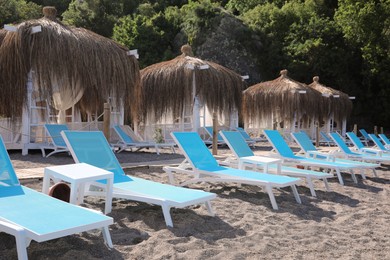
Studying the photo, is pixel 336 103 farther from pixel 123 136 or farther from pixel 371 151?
pixel 123 136

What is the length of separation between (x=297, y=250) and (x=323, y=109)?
16218 millimetres

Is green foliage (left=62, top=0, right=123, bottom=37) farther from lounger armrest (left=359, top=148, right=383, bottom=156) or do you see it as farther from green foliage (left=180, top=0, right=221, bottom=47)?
lounger armrest (left=359, top=148, right=383, bottom=156)

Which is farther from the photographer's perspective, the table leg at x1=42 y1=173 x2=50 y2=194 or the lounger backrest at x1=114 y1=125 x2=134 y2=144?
the lounger backrest at x1=114 y1=125 x2=134 y2=144

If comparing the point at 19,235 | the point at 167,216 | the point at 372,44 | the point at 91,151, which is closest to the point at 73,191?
the point at 167,216

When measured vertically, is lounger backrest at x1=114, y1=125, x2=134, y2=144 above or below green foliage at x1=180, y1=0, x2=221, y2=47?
below

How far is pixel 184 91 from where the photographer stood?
43.1ft

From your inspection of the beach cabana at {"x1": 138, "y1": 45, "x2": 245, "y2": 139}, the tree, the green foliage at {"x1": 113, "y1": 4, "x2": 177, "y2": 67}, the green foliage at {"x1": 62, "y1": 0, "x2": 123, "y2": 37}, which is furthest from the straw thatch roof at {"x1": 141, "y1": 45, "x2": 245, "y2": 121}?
the green foliage at {"x1": 62, "y1": 0, "x2": 123, "y2": 37}

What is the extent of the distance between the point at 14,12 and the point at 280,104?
16.5 metres

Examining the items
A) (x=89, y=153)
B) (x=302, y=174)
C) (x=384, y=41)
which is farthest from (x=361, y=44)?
(x=89, y=153)

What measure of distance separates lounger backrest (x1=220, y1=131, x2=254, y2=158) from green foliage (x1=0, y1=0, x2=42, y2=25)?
20.7 m

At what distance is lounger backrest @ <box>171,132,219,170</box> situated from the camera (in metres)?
5.12

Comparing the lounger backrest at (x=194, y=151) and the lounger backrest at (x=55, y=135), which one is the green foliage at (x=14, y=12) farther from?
the lounger backrest at (x=194, y=151)

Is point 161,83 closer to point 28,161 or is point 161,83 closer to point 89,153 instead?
point 28,161

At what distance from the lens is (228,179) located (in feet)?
15.4
